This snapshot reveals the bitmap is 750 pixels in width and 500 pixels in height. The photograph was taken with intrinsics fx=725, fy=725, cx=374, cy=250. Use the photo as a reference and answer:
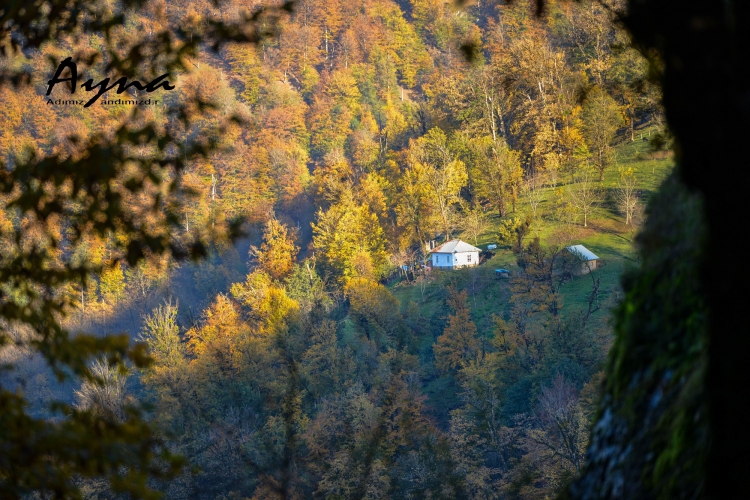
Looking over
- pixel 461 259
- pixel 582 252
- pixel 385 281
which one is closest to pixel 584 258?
pixel 582 252

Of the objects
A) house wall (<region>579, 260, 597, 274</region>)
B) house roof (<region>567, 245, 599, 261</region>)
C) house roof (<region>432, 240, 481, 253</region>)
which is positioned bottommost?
house roof (<region>432, 240, 481, 253</region>)

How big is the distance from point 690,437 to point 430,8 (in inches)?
4393

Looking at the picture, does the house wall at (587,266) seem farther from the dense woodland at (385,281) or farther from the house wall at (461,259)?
the house wall at (461,259)

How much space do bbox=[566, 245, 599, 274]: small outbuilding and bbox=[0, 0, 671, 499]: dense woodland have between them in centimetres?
59

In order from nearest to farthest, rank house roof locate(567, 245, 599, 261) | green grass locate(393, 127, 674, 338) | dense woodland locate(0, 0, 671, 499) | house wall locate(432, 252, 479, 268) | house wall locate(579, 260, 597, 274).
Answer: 1. dense woodland locate(0, 0, 671, 499)
2. green grass locate(393, 127, 674, 338)
3. house roof locate(567, 245, 599, 261)
4. house wall locate(579, 260, 597, 274)
5. house wall locate(432, 252, 479, 268)

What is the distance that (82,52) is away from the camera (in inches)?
140

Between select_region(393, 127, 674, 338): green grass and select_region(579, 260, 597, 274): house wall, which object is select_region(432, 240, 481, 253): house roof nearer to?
select_region(393, 127, 674, 338): green grass

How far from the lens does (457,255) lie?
166 ft

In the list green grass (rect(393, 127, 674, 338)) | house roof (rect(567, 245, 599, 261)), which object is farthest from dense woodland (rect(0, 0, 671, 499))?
house roof (rect(567, 245, 599, 261))

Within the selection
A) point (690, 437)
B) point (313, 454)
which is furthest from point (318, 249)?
point (690, 437)

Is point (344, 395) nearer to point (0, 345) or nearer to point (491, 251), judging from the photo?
point (491, 251)

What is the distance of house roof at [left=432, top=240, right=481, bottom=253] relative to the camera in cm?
5038

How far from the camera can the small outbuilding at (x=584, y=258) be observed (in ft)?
135

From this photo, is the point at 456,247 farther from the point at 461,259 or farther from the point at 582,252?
the point at 582,252
